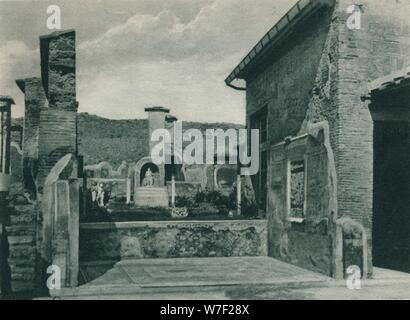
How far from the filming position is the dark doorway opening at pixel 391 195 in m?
10.9

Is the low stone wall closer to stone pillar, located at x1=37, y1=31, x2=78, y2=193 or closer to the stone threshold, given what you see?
the stone threshold

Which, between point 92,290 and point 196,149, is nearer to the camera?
point 92,290

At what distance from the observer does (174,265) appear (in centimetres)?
1094

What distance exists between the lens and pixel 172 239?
12.2 m

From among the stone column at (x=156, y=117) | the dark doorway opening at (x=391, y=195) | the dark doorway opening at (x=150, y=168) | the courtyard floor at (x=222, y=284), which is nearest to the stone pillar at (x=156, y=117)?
the stone column at (x=156, y=117)

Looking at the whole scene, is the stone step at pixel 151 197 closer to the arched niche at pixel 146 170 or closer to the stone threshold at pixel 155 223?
the arched niche at pixel 146 170

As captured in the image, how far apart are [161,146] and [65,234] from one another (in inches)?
1044

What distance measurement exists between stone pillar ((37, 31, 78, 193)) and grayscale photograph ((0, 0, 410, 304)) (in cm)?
2

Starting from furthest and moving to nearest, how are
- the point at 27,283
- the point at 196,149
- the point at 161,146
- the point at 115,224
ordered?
the point at 196,149
the point at 161,146
the point at 115,224
the point at 27,283

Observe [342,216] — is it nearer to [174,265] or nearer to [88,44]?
[174,265]

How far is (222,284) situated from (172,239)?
12.9ft

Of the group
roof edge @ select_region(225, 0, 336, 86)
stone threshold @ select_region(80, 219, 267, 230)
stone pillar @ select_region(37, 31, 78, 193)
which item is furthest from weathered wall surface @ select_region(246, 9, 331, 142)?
stone pillar @ select_region(37, 31, 78, 193)

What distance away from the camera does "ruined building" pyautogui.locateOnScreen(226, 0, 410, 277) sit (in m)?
9.00

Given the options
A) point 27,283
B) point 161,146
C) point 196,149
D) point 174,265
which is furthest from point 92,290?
point 196,149
